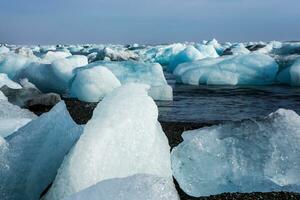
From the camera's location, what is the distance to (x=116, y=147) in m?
A: 2.54

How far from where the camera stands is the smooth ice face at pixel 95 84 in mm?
7990

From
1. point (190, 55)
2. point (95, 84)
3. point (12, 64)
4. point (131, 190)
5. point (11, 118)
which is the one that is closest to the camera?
point (131, 190)

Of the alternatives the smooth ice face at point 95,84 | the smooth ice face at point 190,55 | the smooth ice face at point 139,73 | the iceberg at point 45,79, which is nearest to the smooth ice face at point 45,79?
the iceberg at point 45,79

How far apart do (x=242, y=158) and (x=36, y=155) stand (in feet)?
4.59

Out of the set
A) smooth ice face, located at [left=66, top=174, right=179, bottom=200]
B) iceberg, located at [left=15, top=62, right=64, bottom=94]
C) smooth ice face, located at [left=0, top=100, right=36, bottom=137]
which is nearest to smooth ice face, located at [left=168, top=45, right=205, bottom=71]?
iceberg, located at [left=15, top=62, right=64, bottom=94]

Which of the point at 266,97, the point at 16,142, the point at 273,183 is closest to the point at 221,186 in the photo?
the point at 273,183

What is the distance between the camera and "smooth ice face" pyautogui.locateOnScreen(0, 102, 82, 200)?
2598 mm

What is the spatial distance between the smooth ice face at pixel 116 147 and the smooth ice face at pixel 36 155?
0.26 m

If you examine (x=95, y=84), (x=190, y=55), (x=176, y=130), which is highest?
(x=176, y=130)

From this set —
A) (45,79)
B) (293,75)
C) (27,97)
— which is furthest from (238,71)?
(27,97)

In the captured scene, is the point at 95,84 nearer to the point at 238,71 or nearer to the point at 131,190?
the point at 238,71

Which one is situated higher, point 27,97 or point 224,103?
point 27,97

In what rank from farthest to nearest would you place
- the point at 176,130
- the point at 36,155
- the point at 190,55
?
the point at 190,55, the point at 176,130, the point at 36,155

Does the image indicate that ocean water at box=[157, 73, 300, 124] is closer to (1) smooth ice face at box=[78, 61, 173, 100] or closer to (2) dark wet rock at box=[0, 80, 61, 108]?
(1) smooth ice face at box=[78, 61, 173, 100]
